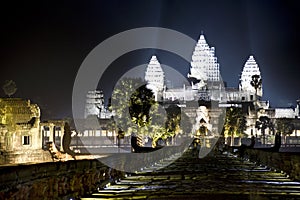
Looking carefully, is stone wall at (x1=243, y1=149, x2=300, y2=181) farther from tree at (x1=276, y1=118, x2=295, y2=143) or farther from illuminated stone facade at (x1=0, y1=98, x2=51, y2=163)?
tree at (x1=276, y1=118, x2=295, y2=143)

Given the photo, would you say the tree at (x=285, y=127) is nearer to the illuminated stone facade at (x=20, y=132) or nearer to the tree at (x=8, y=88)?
the tree at (x=8, y=88)

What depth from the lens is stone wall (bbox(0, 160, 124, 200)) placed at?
28.5 ft

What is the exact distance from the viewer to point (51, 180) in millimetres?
11039

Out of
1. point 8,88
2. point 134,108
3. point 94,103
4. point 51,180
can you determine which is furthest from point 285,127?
point 51,180

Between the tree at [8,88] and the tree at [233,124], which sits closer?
the tree at [8,88]

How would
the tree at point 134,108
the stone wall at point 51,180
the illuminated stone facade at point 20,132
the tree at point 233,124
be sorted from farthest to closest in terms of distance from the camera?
the tree at point 233,124
the tree at point 134,108
the illuminated stone facade at point 20,132
the stone wall at point 51,180

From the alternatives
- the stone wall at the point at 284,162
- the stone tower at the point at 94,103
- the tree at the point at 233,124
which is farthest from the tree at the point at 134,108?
the stone tower at the point at 94,103

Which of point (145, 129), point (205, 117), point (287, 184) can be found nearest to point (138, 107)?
point (145, 129)

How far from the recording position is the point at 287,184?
17781 millimetres

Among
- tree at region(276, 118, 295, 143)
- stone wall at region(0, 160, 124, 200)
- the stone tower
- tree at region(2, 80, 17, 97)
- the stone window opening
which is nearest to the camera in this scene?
stone wall at region(0, 160, 124, 200)

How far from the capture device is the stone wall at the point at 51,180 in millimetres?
8702

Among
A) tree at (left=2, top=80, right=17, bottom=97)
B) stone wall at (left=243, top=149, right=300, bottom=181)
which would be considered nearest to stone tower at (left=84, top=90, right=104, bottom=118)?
tree at (left=2, top=80, right=17, bottom=97)

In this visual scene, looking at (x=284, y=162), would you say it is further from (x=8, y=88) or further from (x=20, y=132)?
(x=8, y=88)

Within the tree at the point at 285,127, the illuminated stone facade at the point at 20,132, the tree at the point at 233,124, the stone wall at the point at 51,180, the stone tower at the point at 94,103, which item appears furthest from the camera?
the stone tower at the point at 94,103
